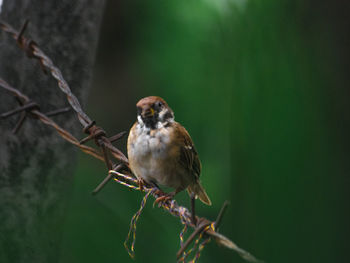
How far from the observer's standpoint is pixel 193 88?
4.26m

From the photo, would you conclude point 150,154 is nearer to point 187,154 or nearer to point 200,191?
point 187,154

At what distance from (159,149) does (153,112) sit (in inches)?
6.9

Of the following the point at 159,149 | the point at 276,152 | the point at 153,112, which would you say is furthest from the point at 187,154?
the point at 276,152

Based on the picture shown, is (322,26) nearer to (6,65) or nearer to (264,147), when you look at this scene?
(264,147)

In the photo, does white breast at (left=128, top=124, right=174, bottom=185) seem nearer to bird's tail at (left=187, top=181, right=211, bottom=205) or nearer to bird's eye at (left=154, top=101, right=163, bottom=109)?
bird's eye at (left=154, top=101, right=163, bottom=109)

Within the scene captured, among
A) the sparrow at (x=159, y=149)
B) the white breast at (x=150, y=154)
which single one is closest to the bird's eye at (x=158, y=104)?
the sparrow at (x=159, y=149)

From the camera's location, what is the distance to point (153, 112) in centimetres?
224

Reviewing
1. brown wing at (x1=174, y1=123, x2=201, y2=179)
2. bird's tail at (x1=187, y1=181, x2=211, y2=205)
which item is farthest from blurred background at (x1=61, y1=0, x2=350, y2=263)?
brown wing at (x1=174, y1=123, x2=201, y2=179)

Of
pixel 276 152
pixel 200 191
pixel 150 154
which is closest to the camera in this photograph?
pixel 276 152

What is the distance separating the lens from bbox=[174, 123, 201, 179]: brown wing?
227cm

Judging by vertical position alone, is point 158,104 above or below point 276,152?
above

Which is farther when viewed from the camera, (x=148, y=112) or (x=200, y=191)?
(x=200, y=191)

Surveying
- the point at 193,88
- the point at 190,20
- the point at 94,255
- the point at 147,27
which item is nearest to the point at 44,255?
the point at 94,255

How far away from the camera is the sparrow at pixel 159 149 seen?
220 centimetres
